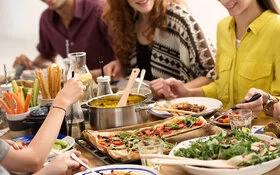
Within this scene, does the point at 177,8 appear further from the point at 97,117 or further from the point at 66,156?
the point at 66,156

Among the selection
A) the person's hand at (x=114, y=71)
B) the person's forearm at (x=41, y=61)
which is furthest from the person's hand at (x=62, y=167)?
the person's forearm at (x=41, y=61)

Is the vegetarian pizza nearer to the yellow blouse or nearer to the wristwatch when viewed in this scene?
the wristwatch

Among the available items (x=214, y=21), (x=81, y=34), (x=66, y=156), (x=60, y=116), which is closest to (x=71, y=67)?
(x=60, y=116)

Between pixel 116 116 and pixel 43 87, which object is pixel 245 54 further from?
pixel 43 87

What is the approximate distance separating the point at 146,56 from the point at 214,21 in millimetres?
1168

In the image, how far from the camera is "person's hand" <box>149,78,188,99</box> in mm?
2350

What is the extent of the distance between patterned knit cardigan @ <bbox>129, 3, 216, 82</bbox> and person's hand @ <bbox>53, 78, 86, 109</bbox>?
42.6 inches

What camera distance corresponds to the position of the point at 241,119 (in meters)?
1.69

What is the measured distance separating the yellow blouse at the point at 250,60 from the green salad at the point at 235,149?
0.73 m

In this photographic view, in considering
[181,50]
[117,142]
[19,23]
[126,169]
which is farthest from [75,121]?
[19,23]

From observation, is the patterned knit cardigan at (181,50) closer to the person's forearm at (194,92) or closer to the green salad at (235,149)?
the person's forearm at (194,92)

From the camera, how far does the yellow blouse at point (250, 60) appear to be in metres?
2.19

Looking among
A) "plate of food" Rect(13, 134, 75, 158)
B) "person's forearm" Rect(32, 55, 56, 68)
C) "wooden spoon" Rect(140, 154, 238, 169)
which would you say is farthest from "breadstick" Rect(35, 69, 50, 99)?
"person's forearm" Rect(32, 55, 56, 68)

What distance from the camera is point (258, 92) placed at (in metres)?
1.86
